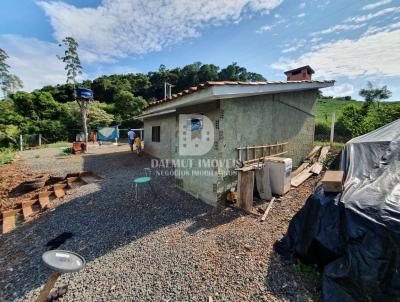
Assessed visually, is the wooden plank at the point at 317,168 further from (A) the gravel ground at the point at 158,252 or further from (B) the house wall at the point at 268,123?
(A) the gravel ground at the point at 158,252

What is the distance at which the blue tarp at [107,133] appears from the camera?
2462 centimetres

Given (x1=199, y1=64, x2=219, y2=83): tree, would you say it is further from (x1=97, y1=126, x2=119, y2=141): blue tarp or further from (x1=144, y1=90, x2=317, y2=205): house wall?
(x1=144, y1=90, x2=317, y2=205): house wall

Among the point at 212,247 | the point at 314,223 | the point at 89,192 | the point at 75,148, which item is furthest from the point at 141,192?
the point at 75,148

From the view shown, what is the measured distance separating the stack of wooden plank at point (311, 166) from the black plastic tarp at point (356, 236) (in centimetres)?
337

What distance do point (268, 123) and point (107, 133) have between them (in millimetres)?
22847

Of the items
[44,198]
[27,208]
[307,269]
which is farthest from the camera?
[44,198]

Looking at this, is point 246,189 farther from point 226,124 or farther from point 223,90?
point 223,90

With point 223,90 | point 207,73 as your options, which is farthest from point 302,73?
point 207,73

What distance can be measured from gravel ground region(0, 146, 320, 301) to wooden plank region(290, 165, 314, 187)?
2.13 ft

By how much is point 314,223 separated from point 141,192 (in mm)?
5235

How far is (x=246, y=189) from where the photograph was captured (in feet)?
17.6

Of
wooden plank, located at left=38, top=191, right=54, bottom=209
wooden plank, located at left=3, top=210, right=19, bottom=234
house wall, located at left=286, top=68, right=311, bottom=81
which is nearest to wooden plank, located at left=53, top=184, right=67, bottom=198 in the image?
wooden plank, located at left=38, top=191, right=54, bottom=209

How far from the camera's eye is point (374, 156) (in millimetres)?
4023

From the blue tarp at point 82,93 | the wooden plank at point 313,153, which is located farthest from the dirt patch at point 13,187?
the wooden plank at point 313,153
